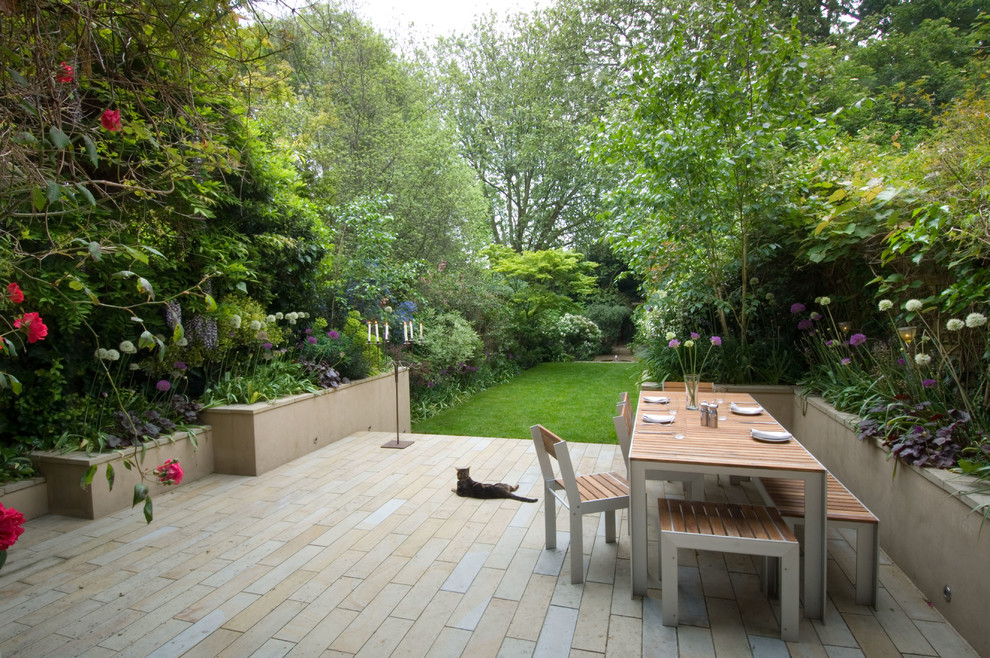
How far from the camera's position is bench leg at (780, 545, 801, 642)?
2045mm

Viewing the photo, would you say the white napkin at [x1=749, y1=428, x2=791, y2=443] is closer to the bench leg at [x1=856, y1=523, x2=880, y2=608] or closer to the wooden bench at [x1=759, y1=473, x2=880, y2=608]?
the wooden bench at [x1=759, y1=473, x2=880, y2=608]

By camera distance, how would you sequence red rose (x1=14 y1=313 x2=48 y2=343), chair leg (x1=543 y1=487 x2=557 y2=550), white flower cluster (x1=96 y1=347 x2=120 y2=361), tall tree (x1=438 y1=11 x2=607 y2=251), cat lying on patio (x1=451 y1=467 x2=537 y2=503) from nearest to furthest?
red rose (x1=14 y1=313 x2=48 y2=343) → chair leg (x1=543 y1=487 x2=557 y2=550) → white flower cluster (x1=96 y1=347 x2=120 y2=361) → cat lying on patio (x1=451 y1=467 x2=537 y2=503) → tall tree (x1=438 y1=11 x2=607 y2=251)

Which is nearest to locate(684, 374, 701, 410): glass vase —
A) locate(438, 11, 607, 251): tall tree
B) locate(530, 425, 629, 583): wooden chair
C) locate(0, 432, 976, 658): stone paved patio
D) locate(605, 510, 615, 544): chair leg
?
locate(0, 432, 976, 658): stone paved patio

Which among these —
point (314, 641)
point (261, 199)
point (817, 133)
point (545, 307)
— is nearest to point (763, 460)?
point (314, 641)

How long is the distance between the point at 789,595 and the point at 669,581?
0.45 m

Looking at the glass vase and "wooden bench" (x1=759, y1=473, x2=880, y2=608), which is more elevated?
the glass vase

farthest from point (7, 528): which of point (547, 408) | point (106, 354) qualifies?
point (547, 408)

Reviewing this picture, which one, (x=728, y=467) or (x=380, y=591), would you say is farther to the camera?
(x=380, y=591)

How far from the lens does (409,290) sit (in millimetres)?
7809

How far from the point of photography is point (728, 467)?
2.27m

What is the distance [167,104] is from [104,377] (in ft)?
9.29

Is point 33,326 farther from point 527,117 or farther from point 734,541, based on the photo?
point 527,117

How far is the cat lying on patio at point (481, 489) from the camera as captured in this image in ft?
12.1

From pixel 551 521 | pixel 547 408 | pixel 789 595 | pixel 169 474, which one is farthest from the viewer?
pixel 547 408
